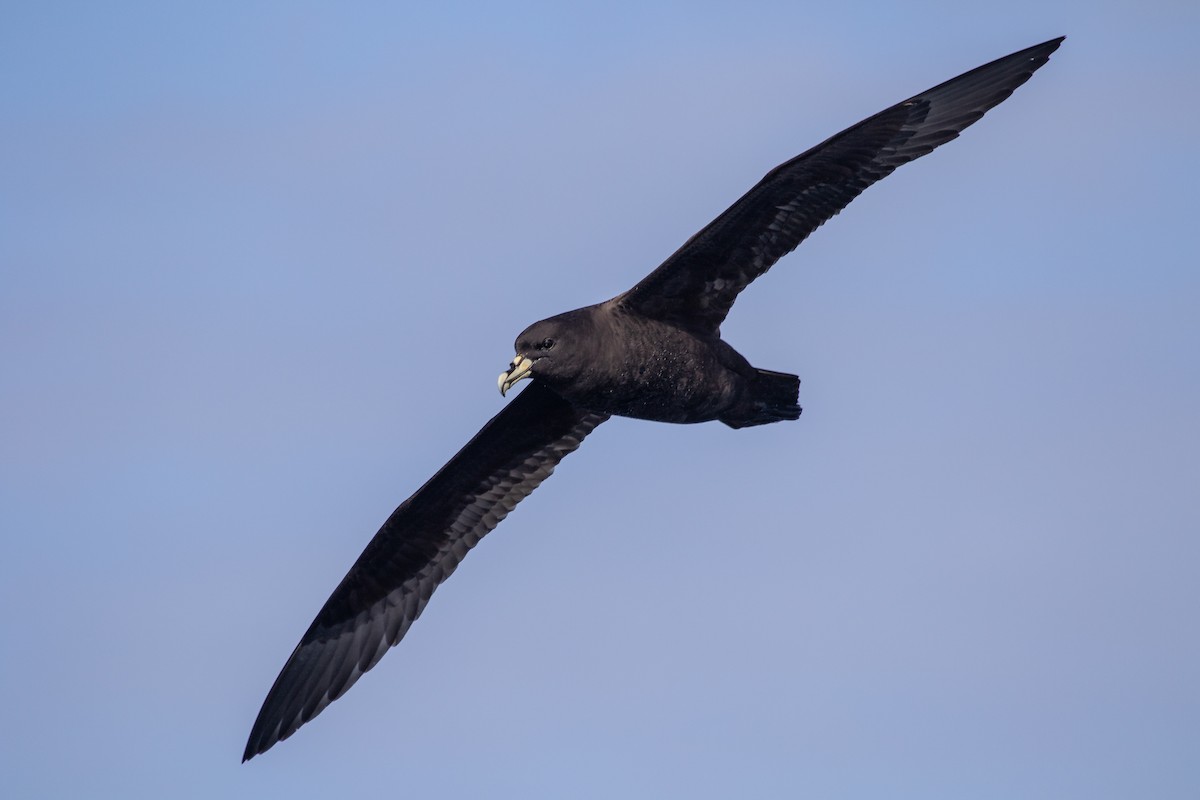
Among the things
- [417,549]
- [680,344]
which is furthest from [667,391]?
[417,549]

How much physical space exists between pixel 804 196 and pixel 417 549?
4.96m

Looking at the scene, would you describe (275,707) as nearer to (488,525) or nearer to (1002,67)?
(488,525)

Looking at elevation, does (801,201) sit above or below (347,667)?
above

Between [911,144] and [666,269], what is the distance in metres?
2.31

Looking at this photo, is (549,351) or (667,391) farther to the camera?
(667,391)

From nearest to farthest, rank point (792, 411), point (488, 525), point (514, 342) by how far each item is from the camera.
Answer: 1. point (514, 342)
2. point (792, 411)
3. point (488, 525)

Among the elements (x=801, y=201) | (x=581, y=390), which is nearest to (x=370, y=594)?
(x=581, y=390)

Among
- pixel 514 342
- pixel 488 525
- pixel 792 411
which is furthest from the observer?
pixel 488 525

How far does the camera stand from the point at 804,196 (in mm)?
14406

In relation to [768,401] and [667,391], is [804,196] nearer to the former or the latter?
[768,401]

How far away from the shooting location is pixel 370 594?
54.2 ft

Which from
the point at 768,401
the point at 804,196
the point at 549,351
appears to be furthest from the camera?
the point at 768,401

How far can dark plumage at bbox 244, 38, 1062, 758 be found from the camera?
1402cm

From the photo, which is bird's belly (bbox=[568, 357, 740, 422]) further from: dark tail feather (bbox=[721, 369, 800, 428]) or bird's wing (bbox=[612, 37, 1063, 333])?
bird's wing (bbox=[612, 37, 1063, 333])
